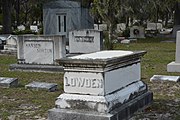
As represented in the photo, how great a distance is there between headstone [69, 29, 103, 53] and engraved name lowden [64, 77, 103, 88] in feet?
24.6

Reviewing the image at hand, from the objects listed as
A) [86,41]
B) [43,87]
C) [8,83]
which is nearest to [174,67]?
[86,41]

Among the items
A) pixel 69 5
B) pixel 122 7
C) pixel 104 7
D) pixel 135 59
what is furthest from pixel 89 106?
pixel 69 5

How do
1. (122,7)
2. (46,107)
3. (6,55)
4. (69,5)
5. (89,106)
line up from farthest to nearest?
(69,5) → (122,7) → (6,55) → (46,107) → (89,106)

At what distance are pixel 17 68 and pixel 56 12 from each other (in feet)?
44.9

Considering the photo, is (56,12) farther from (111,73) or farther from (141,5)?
(111,73)

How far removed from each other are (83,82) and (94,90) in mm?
201

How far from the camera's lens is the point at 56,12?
2542 centimetres

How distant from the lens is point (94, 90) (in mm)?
5480

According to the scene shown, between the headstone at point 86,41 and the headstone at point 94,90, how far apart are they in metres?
7.19

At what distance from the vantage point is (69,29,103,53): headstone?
13.1m

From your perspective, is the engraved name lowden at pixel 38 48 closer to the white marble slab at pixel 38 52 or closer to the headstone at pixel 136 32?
the white marble slab at pixel 38 52

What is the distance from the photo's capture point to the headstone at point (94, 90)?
5402 mm

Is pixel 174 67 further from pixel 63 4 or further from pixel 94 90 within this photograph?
pixel 63 4

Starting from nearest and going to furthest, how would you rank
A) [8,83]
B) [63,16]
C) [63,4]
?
[8,83], [63,4], [63,16]
